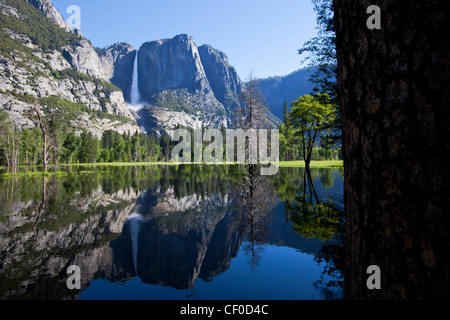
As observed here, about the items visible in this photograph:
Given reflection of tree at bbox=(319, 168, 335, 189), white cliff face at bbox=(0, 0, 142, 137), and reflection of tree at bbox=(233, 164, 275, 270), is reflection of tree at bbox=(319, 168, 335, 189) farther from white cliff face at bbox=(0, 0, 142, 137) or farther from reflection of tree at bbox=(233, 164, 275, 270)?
white cliff face at bbox=(0, 0, 142, 137)

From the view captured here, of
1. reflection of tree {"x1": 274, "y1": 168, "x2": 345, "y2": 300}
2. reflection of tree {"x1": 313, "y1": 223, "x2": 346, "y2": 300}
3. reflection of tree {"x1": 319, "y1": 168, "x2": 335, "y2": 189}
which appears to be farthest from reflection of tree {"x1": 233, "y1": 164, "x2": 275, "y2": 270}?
reflection of tree {"x1": 319, "y1": 168, "x2": 335, "y2": 189}

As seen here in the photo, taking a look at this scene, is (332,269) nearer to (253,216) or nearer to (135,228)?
(253,216)

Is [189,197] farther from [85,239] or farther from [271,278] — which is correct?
[271,278]

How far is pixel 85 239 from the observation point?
23.6 ft

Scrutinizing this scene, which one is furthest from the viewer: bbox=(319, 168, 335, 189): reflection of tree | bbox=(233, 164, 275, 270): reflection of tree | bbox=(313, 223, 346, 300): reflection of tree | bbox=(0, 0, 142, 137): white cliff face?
bbox=(0, 0, 142, 137): white cliff face

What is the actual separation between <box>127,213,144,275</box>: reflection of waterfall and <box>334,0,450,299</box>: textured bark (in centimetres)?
577

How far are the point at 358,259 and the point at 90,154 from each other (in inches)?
3989

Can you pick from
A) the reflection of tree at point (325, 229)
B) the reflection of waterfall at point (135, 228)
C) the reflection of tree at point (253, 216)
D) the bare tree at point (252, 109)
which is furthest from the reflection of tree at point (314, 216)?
the bare tree at point (252, 109)

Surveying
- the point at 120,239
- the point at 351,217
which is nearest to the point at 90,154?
the point at 120,239

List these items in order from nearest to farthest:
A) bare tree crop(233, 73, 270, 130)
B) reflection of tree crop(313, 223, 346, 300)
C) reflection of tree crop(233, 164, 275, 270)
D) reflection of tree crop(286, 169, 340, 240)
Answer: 1. reflection of tree crop(313, 223, 346, 300)
2. reflection of tree crop(233, 164, 275, 270)
3. reflection of tree crop(286, 169, 340, 240)
4. bare tree crop(233, 73, 270, 130)

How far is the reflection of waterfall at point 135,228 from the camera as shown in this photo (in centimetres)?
655

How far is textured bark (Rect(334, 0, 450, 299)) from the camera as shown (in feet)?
2.97

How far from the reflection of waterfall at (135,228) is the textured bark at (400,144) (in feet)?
18.9

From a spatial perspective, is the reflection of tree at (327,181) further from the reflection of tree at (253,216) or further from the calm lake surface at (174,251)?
the calm lake surface at (174,251)
